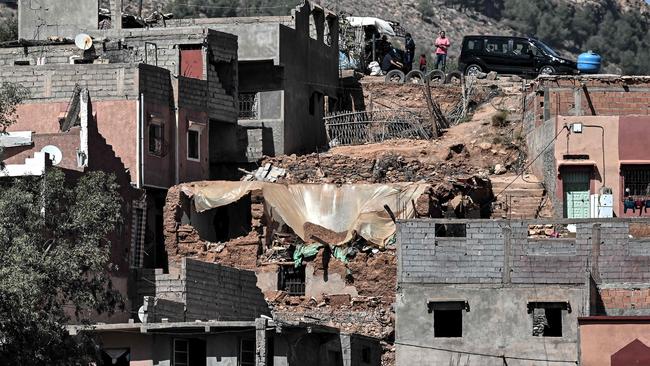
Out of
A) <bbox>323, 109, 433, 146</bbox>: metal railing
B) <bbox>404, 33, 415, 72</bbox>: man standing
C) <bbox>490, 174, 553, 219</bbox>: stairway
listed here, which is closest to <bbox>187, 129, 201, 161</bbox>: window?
<bbox>323, 109, 433, 146</bbox>: metal railing

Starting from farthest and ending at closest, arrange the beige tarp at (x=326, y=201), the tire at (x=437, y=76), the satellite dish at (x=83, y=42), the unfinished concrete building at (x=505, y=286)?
the tire at (x=437, y=76)
the satellite dish at (x=83, y=42)
the beige tarp at (x=326, y=201)
the unfinished concrete building at (x=505, y=286)

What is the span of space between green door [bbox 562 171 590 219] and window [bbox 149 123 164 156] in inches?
364

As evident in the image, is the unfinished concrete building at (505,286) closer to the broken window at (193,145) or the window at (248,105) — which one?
the broken window at (193,145)

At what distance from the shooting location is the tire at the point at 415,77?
208 ft

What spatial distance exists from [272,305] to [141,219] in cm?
347

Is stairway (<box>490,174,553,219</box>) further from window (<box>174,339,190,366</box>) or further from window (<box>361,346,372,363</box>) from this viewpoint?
window (<box>174,339,190,366</box>)

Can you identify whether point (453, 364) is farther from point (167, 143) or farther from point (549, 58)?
point (549, 58)

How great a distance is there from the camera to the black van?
6481 cm

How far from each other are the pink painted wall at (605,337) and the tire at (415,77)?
20153mm

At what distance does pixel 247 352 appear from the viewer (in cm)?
4547

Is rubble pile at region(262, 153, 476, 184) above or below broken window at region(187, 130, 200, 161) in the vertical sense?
below

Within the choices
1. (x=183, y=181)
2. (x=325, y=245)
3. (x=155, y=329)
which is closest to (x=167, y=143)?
(x=183, y=181)

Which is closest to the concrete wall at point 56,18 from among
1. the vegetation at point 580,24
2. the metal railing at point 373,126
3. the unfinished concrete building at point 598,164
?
the metal railing at point 373,126

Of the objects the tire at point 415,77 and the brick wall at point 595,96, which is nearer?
the brick wall at point 595,96
